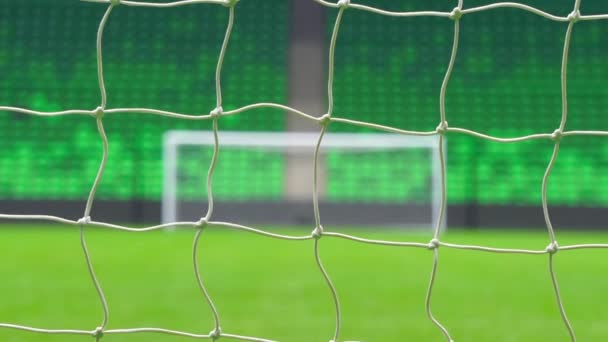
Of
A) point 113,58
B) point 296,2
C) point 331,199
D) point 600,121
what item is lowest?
point 331,199

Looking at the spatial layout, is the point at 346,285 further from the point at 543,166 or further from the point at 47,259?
the point at 543,166

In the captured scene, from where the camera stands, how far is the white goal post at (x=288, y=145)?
21.5 feet

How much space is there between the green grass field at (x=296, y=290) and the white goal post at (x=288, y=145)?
1601 millimetres

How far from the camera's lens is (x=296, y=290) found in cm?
293

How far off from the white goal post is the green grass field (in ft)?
5.25

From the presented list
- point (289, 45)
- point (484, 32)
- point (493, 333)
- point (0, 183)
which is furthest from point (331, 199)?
point (493, 333)

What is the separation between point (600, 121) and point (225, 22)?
10.5ft

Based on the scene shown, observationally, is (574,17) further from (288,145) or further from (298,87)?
(298,87)

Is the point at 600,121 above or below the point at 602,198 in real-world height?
above

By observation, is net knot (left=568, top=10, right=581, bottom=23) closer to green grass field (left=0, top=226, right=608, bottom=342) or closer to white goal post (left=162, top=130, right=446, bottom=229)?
green grass field (left=0, top=226, right=608, bottom=342)

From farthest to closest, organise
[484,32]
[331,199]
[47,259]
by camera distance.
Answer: [484,32] → [331,199] → [47,259]

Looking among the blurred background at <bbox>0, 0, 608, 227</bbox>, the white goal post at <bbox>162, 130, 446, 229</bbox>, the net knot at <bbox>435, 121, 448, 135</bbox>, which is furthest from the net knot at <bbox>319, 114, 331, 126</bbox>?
the blurred background at <bbox>0, 0, 608, 227</bbox>

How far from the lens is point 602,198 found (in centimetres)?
743

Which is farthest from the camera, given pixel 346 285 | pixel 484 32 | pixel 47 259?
pixel 484 32
